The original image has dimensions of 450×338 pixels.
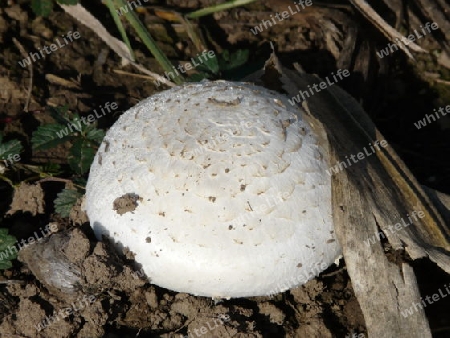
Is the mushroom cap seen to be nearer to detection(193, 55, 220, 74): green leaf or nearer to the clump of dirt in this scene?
the clump of dirt

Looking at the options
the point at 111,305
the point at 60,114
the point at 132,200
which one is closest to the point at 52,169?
the point at 60,114

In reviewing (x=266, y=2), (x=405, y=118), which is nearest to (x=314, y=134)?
(x=405, y=118)

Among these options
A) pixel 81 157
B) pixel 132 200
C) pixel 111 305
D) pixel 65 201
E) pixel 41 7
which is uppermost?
pixel 41 7

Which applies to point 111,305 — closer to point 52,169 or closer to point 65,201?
point 65,201

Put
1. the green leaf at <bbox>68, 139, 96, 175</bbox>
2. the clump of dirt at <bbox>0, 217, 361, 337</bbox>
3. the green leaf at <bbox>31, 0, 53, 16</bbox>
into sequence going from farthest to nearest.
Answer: the green leaf at <bbox>31, 0, 53, 16</bbox> → the green leaf at <bbox>68, 139, 96, 175</bbox> → the clump of dirt at <bbox>0, 217, 361, 337</bbox>

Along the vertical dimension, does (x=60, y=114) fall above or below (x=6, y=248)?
Result: above

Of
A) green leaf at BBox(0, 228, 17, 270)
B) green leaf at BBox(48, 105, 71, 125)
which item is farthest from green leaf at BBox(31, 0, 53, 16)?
green leaf at BBox(0, 228, 17, 270)
